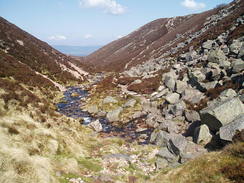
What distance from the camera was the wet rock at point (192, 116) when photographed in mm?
21850

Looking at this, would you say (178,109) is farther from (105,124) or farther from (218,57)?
(218,57)

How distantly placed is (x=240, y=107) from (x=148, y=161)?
8.31 meters

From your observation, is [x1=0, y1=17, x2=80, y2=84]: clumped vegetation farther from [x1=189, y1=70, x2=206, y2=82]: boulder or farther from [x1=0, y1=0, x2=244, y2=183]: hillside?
[x1=189, y1=70, x2=206, y2=82]: boulder

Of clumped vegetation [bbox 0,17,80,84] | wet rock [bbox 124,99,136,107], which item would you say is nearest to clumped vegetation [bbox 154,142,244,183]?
wet rock [bbox 124,99,136,107]

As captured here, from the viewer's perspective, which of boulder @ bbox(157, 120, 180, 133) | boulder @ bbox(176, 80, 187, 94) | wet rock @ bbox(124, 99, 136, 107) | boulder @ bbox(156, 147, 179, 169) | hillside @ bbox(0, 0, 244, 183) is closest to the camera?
hillside @ bbox(0, 0, 244, 183)

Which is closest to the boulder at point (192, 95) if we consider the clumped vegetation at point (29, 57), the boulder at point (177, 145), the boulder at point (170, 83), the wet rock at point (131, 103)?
the boulder at point (170, 83)

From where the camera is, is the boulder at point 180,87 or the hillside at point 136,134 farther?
the boulder at point 180,87

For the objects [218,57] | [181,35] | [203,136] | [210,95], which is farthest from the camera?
[181,35]

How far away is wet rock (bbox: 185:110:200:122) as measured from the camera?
21850mm

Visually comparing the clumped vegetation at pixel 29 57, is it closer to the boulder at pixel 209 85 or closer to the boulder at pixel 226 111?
the boulder at pixel 209 85

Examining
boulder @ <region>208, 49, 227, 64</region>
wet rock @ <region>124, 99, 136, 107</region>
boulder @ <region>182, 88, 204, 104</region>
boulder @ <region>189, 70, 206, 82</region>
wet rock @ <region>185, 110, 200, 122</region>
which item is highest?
boulder @ <region>208, 49, 227, 64</region>

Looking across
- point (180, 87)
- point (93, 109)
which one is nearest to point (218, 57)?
point (180, 87)

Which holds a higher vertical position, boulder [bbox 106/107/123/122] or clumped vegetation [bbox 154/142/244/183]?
clumped vegetation [bbox 154/142/244/183]

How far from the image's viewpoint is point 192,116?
2227 centimetres
